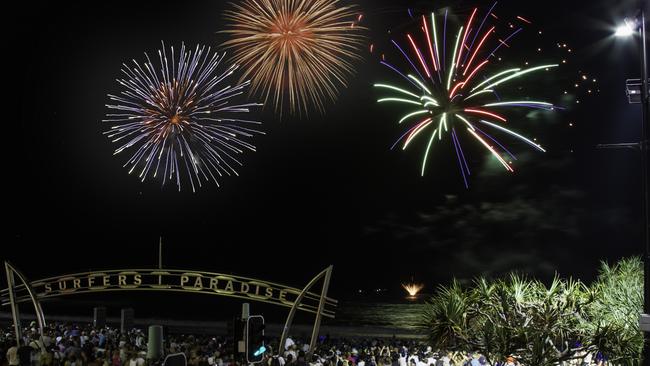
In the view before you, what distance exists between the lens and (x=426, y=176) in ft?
190

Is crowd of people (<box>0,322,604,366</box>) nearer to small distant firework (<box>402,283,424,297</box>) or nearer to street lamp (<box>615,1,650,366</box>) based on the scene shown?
street lamp (<box>615,1,650,366</box>)

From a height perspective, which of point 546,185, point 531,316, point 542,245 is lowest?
point 531,316

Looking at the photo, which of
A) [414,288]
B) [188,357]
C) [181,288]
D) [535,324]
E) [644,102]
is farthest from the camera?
[414,288]

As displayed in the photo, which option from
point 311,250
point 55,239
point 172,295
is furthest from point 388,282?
point 172,295

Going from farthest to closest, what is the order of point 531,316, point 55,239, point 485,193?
point 55,239, point 485,193, point 531,316

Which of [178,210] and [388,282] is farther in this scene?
[388,282]

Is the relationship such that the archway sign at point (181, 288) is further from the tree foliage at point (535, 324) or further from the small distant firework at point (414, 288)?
the small distant firework at point (414, 288)

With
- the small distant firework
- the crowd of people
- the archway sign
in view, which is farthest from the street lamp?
the small distant firework

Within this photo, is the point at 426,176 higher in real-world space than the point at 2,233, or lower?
higher

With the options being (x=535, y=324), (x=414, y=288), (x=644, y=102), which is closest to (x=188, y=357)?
(x=535, y=324)

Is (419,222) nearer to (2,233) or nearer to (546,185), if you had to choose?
(546,185)

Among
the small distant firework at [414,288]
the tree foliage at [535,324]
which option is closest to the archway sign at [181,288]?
the tree foliage at [535,324]

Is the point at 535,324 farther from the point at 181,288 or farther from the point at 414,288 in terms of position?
the point at 414,288

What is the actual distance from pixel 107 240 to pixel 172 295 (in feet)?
135
